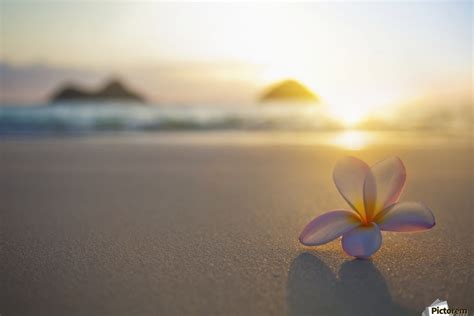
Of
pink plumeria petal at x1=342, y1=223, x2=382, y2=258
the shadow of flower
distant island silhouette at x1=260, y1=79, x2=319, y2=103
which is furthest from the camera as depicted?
distant island silhouette at x1=260, y1=79, x2=319, y2=103

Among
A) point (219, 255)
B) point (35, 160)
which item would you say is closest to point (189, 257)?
point (219, 255)

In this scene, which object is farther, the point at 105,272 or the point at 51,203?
the point at 51,203

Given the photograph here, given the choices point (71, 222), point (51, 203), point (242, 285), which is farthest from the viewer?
point (51, 203)

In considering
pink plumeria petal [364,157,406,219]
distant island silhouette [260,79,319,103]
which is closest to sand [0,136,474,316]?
pink plumeria petal [364,157,406,219]

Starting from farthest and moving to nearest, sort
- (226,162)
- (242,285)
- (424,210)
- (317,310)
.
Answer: (226,162)
(424,210)
(242,285)
(317,310)

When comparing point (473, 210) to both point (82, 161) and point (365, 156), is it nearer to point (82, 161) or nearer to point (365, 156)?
point (365, 156)

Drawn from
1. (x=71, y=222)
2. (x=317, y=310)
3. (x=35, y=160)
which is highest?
(x=35, y=160)

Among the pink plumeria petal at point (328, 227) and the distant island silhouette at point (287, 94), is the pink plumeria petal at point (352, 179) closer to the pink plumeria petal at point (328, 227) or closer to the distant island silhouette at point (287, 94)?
the pink plumeria petal at point (328, 227)

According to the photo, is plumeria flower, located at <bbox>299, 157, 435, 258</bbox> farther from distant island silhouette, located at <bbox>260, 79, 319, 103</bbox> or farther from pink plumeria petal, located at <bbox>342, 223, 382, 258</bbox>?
distant island silhouette, located at <bbox>260, 79, 319, 103</bbox>

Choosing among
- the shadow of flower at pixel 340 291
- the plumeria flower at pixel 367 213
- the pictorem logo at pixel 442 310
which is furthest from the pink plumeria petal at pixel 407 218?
the pictorem logo at pixel 442 310
